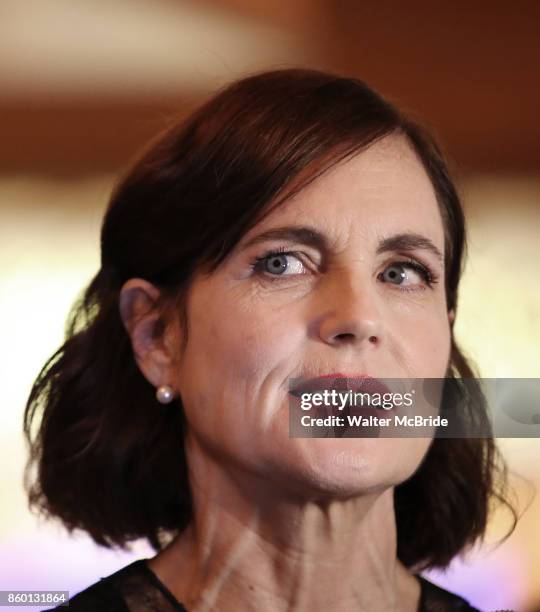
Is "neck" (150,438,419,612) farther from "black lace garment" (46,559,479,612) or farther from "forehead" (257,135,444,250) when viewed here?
"forehead" (257,135,444,250)

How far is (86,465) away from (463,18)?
0.82 m

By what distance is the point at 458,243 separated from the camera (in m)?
Answer: 1.18

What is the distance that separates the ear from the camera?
3.70 feet

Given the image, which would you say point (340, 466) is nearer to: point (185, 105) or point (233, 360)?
point (233, 360)

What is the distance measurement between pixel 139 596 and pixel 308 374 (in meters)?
0.34

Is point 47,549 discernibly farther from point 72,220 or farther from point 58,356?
point 72,220

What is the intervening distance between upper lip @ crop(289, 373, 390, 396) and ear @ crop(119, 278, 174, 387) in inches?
8.1

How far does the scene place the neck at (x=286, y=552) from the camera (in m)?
1.04

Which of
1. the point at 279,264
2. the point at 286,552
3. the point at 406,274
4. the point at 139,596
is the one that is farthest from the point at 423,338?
the point at 139,596

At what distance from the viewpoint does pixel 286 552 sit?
105cm

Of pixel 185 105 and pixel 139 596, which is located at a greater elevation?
pixel 185 105

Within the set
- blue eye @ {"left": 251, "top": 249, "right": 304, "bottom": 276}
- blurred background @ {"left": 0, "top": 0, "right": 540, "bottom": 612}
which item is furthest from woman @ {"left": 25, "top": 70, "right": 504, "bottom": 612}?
blurred background @ {"left": 0, "top": 0, "right": 540, "bottom": 612}

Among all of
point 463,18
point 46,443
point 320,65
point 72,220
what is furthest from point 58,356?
point 463,18

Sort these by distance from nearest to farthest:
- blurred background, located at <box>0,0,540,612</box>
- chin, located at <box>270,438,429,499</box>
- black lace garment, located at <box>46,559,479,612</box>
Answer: chin, located at <box>270,438,429,499</box> → black lace garment, located at <box>46,559,479,612</box> → blurred background, located at <box>0,0,540,612</box>
